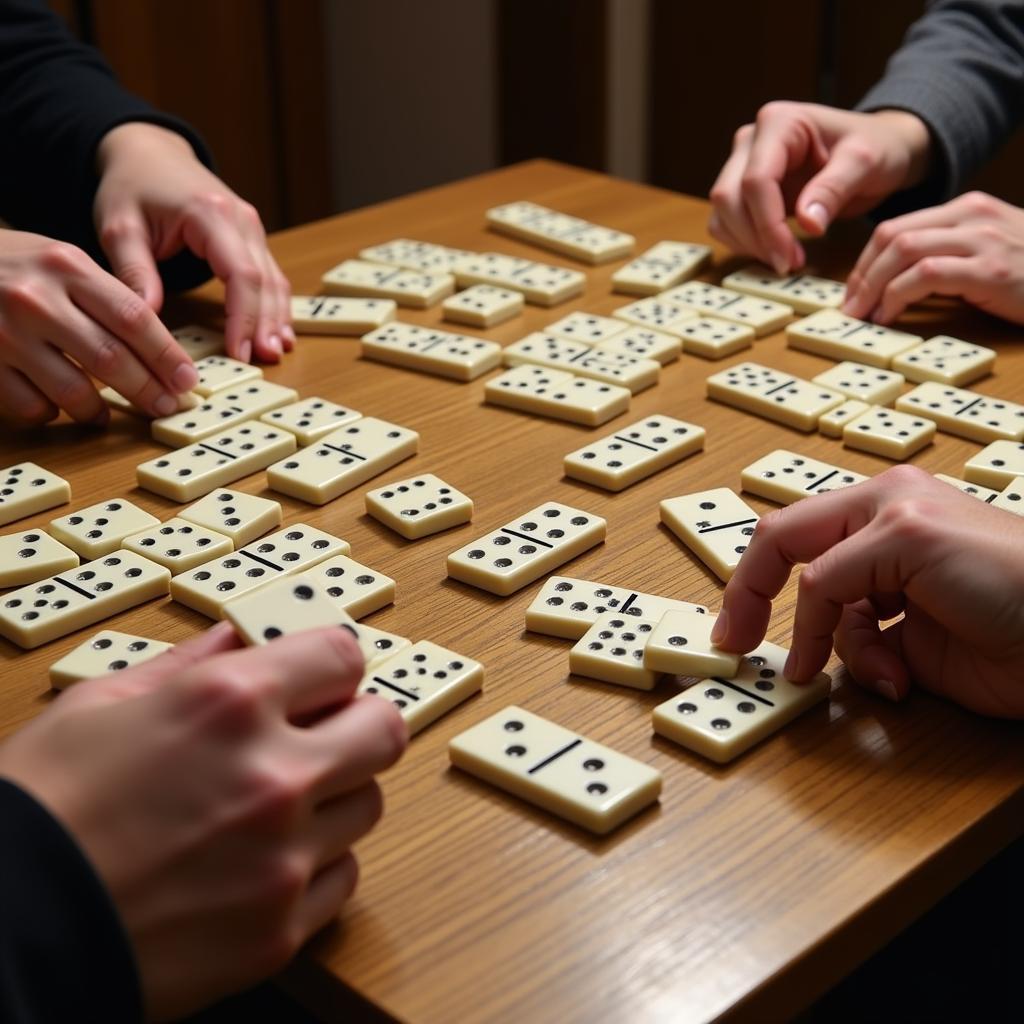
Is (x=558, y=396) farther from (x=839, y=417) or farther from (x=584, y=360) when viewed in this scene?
(x=839, y=417)

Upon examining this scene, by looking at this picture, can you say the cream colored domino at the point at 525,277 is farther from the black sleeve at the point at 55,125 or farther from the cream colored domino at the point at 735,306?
the black sleeve at the point at 55,125

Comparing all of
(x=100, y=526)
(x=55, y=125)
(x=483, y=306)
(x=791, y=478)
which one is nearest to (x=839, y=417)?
(x=791, y=478)

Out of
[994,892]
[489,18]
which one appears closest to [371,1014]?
[994,892]

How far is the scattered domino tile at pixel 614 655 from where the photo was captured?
108 centimetres

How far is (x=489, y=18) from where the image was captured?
4035 mm

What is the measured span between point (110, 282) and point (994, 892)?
1346 millimetres

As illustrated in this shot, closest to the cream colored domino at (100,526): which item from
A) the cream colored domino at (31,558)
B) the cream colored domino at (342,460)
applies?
the cream colored domino at (31,558)

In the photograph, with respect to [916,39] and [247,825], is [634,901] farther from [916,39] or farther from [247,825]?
[916,39]

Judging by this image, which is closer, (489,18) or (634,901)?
(634,901)

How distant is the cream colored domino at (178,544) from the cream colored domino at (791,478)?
56cm

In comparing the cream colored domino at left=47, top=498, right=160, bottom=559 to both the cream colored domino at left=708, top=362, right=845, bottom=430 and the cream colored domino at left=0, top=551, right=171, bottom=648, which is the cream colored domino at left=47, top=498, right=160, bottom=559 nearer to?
the cream colored domino at left=0, top=551, right=171, bottom=648

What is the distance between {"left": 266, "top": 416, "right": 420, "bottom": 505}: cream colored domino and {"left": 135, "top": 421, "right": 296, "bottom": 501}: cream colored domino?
3 cm

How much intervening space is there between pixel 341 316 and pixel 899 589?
1.02 m

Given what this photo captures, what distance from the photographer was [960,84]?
212cm
